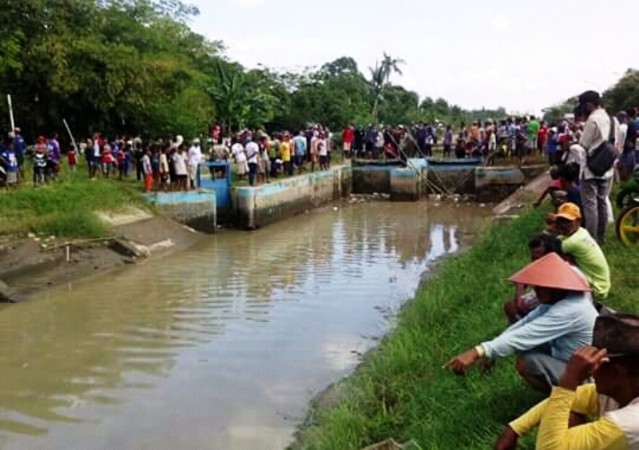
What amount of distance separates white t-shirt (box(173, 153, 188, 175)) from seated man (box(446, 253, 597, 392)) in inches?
623

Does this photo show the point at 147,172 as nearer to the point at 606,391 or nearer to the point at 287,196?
the point at 287,196

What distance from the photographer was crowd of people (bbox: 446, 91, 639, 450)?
2697 millimetres

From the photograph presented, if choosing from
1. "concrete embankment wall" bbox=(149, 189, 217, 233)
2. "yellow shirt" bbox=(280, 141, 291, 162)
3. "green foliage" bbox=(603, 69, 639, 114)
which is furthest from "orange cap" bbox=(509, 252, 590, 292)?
"green foliage" bbox=(603, 69, 639, 114)

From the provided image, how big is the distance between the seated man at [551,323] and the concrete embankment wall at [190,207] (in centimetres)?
1537

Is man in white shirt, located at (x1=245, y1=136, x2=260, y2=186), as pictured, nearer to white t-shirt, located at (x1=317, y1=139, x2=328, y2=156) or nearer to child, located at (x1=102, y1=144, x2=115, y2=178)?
child, located at (x1=102, y1=144, x2=115, y2=178)

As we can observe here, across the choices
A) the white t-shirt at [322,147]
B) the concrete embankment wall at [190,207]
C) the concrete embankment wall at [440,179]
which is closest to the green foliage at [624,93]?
the concrete embankment wall at [440,179]

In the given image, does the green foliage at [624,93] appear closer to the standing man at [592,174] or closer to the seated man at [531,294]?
the standing man at [592,174]

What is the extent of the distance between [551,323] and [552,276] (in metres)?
0.26

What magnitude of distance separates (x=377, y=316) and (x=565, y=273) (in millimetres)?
7121

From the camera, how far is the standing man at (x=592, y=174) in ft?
25.1

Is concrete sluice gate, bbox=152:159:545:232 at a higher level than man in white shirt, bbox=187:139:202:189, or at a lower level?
lower

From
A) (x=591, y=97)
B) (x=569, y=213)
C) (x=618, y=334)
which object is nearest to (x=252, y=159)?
(x=591, y=97)

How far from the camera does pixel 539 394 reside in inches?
188

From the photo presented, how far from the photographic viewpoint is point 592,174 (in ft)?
26.1
